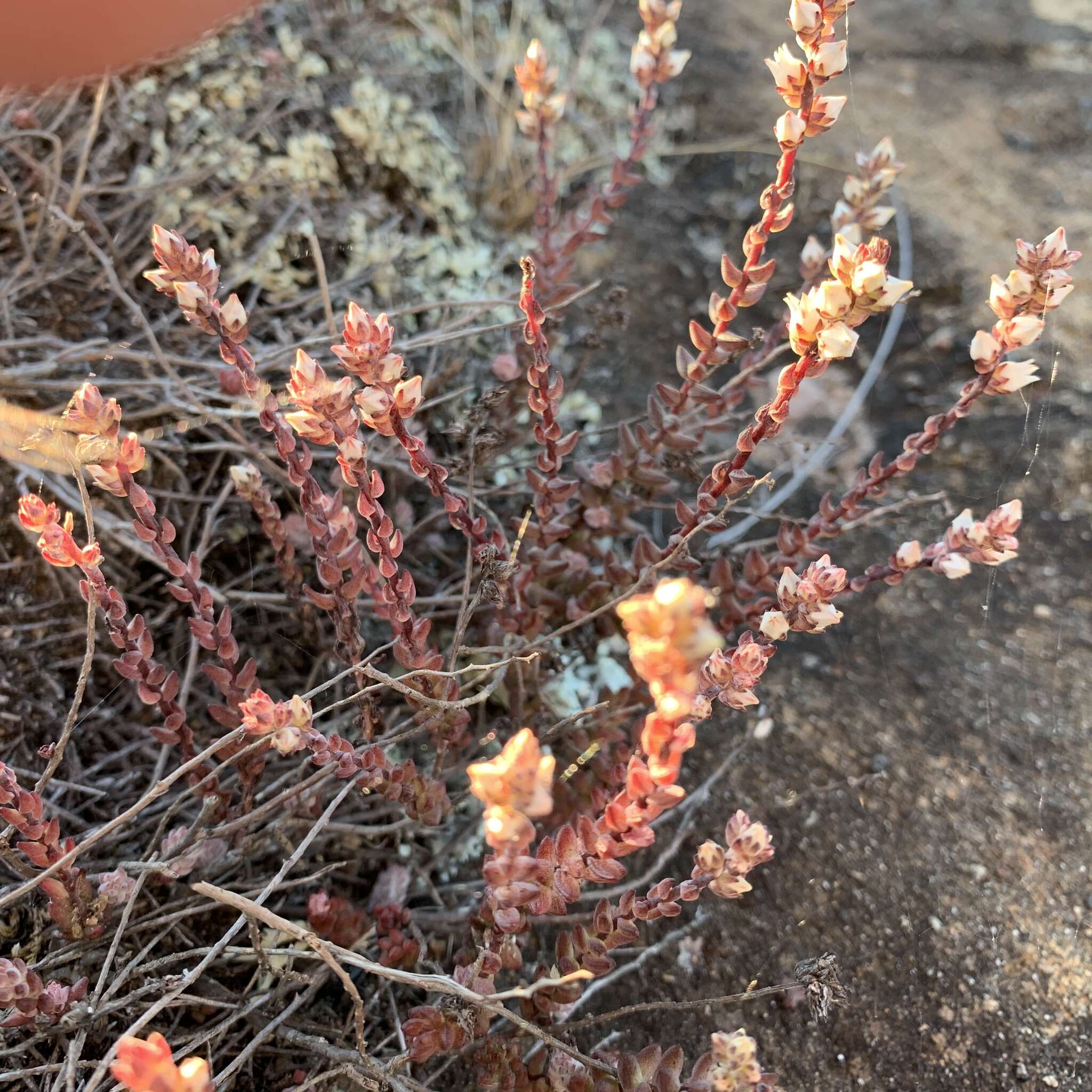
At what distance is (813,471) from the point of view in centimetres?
213

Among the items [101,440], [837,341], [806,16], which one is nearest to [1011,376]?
[837,341]

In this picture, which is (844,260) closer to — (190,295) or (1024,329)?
(1024,329)

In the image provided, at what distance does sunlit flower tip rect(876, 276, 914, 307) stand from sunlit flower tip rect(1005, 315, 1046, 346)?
256mm

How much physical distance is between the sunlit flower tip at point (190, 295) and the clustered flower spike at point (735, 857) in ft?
2.66

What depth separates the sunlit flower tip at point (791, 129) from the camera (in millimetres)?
1078

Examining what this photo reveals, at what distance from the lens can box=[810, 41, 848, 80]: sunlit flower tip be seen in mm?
1050

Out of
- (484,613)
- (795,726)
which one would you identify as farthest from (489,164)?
(795,726)

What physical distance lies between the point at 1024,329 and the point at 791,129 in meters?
0.37

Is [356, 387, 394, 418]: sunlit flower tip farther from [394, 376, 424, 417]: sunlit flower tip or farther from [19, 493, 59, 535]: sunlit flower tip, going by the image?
[19, 493, 59, 535]: sunlit flower tip

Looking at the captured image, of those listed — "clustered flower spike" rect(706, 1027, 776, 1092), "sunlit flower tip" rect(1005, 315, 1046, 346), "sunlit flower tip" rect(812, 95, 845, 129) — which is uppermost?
"sunlit flower tip" rect(812, 95, 845, 129)

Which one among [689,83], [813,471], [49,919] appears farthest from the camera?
[689,83]

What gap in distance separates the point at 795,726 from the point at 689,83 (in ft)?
7.77

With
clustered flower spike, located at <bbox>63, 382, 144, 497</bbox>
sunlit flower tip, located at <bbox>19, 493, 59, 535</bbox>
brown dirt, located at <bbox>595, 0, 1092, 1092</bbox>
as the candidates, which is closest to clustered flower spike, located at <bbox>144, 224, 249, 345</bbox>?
clustered flower spike, located at <bbox>63, 382, 144, 497</bbox>

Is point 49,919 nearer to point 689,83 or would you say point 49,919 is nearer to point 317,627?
point 317,627
